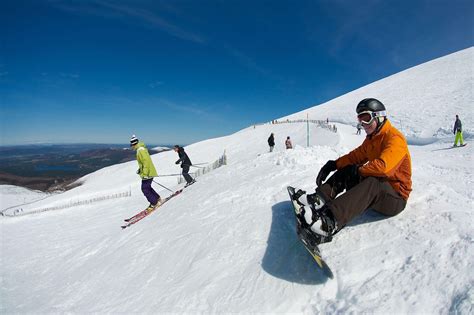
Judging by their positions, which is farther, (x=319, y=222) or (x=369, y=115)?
(x=369, y=115)

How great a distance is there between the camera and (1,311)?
16.6ft

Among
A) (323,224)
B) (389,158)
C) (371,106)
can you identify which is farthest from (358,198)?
(371,106)

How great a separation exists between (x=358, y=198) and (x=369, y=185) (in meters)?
0.24

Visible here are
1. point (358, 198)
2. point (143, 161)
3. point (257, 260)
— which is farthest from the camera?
point (143, 161)

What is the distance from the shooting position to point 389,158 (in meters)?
3.41

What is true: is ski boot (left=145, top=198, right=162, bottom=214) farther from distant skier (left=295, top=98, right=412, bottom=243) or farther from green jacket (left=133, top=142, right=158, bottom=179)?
distant skier (left=295, top=98, right=412, bottom=243)

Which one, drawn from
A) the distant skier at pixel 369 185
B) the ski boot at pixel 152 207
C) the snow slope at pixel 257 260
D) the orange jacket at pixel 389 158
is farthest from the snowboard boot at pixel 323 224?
the ski boot at pixel 152 207

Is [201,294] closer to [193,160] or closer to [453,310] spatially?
[453,310]

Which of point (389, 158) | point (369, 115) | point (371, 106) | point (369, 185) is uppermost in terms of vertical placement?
point (371, 106)

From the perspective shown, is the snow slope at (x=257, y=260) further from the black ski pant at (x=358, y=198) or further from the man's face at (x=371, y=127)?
the man's face at (x=371, y=127)

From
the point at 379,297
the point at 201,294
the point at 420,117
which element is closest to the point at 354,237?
the point at 379,297

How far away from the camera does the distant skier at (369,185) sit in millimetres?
3287

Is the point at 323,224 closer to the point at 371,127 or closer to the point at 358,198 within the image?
the point at 358,198

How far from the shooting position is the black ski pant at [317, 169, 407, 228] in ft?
10.6
